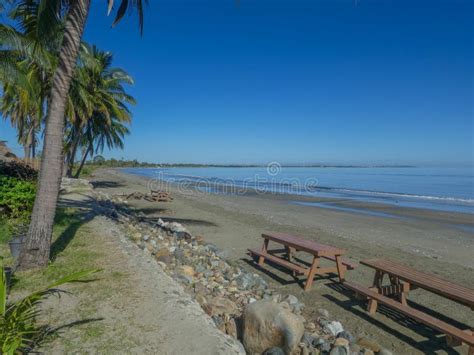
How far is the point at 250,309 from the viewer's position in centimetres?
368

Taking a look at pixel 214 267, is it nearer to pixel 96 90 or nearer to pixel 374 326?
pixel 374 326

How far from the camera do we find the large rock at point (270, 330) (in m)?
3.34

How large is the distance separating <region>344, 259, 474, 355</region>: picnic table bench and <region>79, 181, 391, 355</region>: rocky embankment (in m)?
0.72

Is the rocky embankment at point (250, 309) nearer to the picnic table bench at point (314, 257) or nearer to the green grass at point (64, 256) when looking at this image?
the picnic table bench at point (314, 257)

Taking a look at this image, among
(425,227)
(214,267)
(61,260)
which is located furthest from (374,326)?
(425,227)

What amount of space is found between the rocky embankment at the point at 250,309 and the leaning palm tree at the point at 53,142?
2.04 metres

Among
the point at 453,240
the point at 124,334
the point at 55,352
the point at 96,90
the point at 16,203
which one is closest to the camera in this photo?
the point at 55,352

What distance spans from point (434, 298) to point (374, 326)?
168 cm

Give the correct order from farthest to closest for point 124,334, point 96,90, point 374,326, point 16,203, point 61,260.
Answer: point 96,90, point 16,203, point 61,260, point 374,326, point 124,334

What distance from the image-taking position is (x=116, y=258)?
17.4ft

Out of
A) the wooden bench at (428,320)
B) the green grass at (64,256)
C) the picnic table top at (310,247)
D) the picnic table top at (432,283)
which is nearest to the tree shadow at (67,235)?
the green grass at (64,256)

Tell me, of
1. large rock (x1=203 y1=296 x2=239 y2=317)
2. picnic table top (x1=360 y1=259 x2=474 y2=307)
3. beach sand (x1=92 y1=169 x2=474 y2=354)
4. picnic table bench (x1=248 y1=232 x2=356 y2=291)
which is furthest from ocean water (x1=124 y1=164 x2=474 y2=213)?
large rock (x1=203 y1=296 x2=239 y2=317)

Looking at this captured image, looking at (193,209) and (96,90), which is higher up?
(96,90)

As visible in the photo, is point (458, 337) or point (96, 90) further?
point (96, 90)
